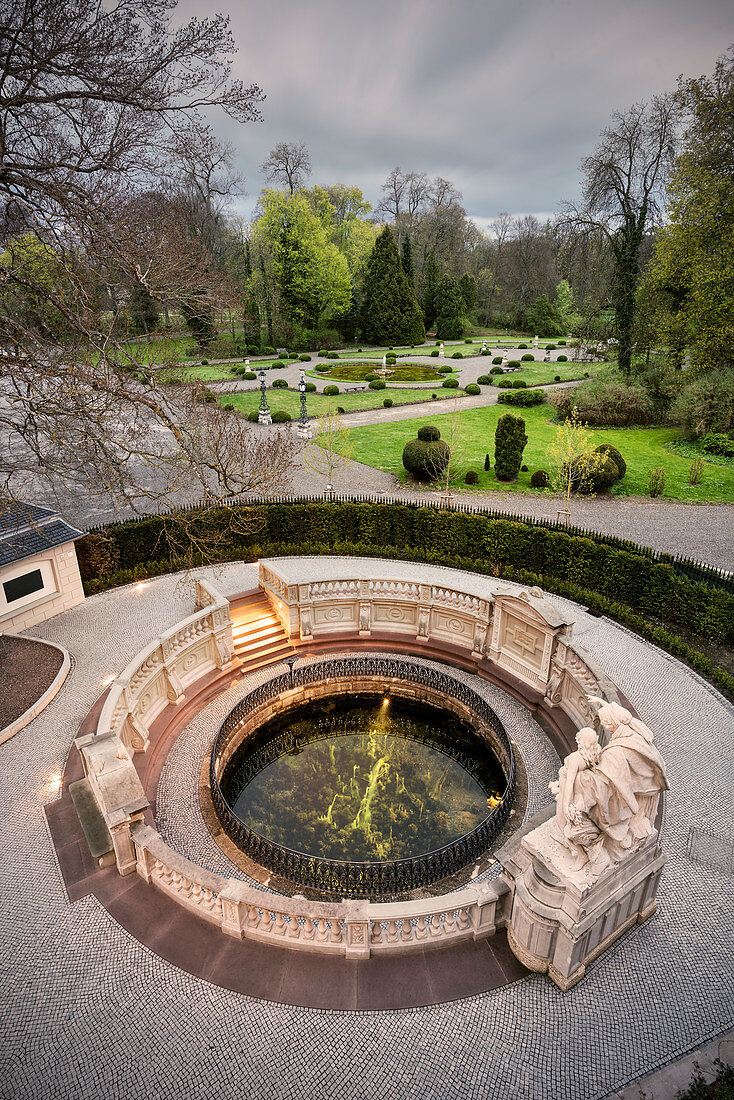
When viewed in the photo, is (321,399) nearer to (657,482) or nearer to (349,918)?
(657,482)

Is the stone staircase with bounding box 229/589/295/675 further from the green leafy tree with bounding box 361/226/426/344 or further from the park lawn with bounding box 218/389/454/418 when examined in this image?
the green leafy tree with bounding box 361/226/426/344

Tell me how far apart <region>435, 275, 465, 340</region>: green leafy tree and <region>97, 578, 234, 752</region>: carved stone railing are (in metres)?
79.4

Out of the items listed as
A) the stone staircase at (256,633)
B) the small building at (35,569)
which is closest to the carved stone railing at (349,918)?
the stone staircase at (256,633)

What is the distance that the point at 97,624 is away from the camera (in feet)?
58.9

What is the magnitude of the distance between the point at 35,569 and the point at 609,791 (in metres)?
16.9

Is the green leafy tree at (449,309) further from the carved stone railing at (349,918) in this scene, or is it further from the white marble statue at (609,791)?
the carved stone railing at (349,918)

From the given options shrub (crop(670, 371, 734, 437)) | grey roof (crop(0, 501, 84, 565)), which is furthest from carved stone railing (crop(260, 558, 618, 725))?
shrub (crop(670, 371, 734, 437))

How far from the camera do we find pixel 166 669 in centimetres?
1447

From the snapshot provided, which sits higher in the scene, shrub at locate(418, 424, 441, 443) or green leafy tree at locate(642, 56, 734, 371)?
green leafy tree at locate(642, 56, 734, 371)

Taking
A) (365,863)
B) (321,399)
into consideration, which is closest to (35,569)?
(365,863)

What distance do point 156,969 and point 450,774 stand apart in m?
7.31

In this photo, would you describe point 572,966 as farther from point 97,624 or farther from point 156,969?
point 97,624

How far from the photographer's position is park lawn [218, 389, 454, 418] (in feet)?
162

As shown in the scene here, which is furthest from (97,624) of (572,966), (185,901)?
(572,966)
